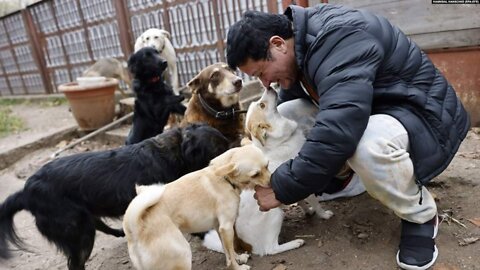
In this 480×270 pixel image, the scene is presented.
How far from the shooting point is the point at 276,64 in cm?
217

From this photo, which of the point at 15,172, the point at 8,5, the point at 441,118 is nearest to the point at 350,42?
the point at 441,118

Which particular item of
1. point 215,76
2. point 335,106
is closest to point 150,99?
point 215,76

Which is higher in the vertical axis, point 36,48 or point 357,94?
point 357,94

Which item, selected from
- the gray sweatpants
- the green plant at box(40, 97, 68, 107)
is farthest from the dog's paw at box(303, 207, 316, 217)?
the green plant at box(40, 97, 68, 107)

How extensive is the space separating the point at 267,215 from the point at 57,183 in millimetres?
1293

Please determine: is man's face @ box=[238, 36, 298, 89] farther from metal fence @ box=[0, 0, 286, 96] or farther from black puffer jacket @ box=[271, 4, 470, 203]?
metal fence @ box=[0, 0, 286, 96]

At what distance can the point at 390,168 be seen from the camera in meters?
A: 1.98

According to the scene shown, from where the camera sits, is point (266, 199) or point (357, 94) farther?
point (266, 199)

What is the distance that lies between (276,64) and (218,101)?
1601 millimetres

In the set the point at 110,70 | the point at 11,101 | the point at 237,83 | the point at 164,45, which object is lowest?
the point at 11,101

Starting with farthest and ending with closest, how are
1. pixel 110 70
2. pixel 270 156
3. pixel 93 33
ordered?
pixel 93 33 < pixel 110 70 < pixel 270 156

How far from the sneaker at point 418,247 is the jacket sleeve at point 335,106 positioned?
0.60 meters

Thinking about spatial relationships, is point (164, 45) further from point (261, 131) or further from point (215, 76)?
point (261, 131)

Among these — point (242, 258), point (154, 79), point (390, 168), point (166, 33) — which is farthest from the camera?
point (166, 33)
